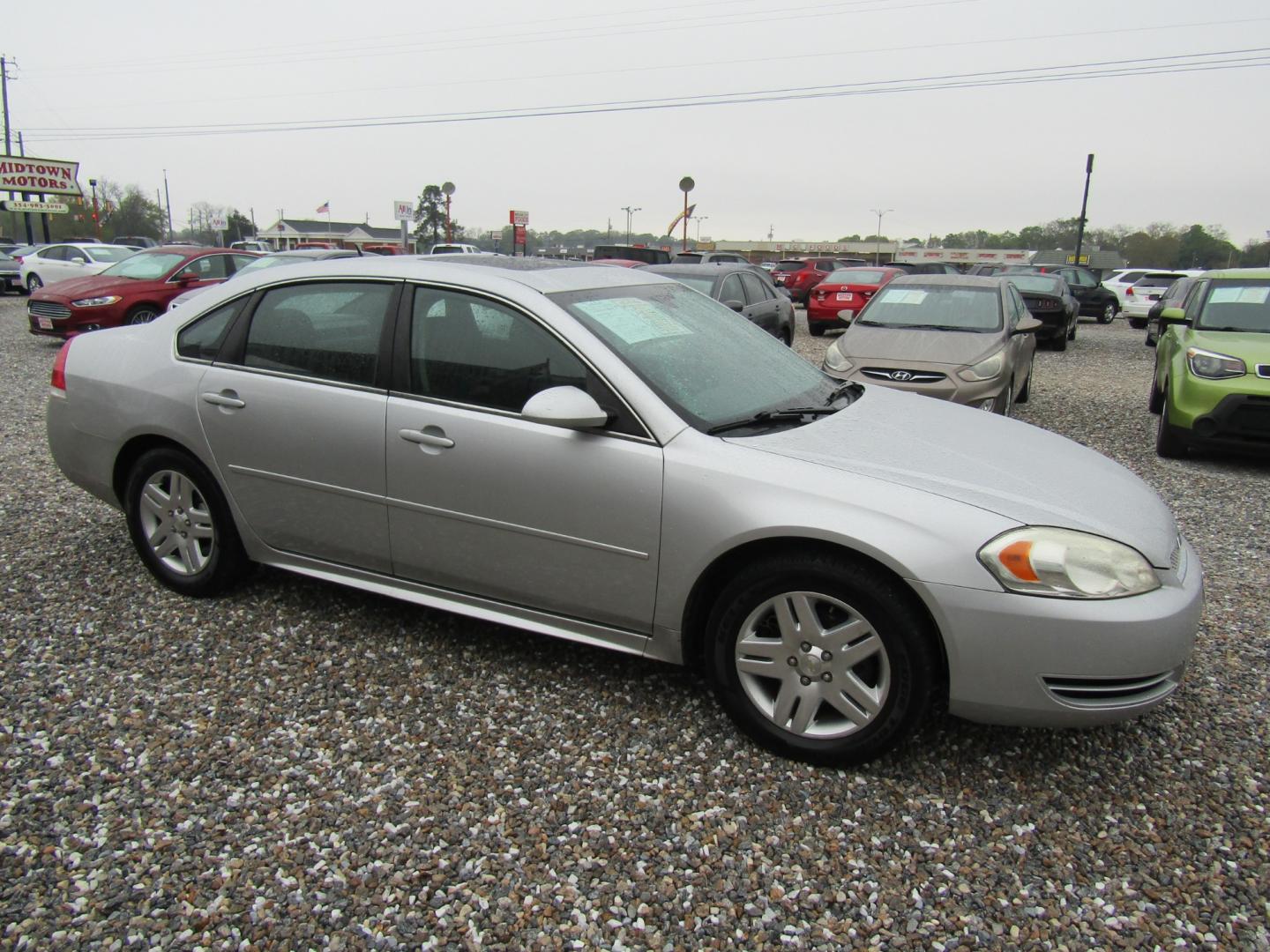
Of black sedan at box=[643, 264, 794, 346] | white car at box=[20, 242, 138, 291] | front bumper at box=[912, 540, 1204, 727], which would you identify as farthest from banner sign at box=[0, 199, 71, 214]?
front bumper at box=[912, 540, 1204, 727]

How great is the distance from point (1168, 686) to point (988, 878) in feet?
2.90

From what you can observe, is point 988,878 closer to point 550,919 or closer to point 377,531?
point 550,919

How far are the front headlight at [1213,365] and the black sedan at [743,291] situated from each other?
4.67 metres

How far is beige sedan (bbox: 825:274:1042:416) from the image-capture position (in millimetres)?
7379

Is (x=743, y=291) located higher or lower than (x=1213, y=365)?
higher

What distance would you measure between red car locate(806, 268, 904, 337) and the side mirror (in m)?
15.3

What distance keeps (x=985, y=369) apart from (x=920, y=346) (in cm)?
64

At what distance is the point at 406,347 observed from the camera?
330 cm

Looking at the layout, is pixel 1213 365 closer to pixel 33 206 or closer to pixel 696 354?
pixel 696 354

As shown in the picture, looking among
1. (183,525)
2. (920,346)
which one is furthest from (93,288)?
(920,346)

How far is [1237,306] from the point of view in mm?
7641

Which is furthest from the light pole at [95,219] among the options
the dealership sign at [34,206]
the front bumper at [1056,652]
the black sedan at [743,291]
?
the front bumper at [1056,652]

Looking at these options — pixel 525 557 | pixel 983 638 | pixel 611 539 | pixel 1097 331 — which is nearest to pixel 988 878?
pixel 983 638

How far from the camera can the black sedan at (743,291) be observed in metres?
10.9
